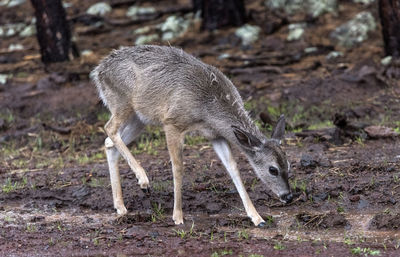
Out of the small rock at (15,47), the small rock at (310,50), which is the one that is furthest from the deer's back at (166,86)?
the small rock at (15,47)

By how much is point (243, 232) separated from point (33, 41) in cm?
1252

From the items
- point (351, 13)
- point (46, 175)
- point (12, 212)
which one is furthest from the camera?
point (351, 13)

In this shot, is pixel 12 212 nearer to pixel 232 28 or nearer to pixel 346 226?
pixel 346 226

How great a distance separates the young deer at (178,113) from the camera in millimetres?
7699

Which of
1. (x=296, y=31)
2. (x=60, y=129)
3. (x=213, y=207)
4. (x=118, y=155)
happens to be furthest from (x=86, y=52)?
(x=213, y=207)

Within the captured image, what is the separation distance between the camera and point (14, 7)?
21406 millimetres

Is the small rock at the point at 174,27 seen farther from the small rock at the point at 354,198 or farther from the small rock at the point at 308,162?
the small rock at the point at 354,198

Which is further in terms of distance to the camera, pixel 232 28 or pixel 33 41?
pixel 33 41

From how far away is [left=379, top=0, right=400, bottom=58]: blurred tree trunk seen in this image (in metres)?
13.4

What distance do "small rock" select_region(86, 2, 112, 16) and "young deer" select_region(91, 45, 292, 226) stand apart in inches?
415

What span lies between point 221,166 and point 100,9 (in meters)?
10.9

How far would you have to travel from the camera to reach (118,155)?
8844mm

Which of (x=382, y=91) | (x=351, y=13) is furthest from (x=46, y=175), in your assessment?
(x=351, y=13)

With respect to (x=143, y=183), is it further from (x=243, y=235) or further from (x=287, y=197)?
(x=287, y=197)
